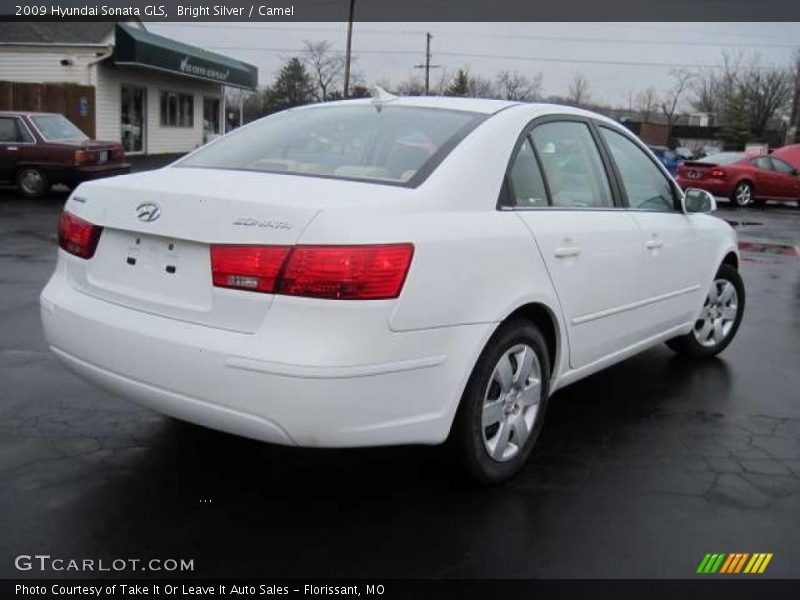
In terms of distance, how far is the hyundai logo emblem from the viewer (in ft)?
10.2

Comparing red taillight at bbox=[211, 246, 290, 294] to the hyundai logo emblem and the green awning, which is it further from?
the green awning

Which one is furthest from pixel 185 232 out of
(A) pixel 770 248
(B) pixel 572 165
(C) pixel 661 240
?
(A) pixel 770 248

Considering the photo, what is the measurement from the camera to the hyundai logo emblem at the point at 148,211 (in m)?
3.09

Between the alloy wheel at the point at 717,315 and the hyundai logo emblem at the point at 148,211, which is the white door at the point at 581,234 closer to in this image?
the alloy wheel at the point at 717,315

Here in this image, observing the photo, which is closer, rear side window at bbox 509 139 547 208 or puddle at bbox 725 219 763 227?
rear side window at bbox 509 139 547 208

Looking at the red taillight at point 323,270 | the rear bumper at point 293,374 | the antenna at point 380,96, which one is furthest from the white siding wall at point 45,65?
the red taillight at point 323,270

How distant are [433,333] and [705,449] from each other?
1.83 meters

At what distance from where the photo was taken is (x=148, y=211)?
3123mm

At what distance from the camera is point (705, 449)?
402 centimetres

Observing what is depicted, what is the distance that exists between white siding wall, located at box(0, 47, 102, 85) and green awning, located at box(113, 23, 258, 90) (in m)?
0.99

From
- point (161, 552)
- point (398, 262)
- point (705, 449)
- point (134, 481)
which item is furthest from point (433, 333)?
point (705, 449)

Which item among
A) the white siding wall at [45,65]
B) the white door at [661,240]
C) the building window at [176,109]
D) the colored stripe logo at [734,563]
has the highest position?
the white siding wall at [45,65]

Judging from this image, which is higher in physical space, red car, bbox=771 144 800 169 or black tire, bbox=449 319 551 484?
red car, bbox=771 144 800 169

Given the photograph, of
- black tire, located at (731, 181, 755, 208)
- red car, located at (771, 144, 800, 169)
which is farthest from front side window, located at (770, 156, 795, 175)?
red car, located at (771, 144, 800, 169)
